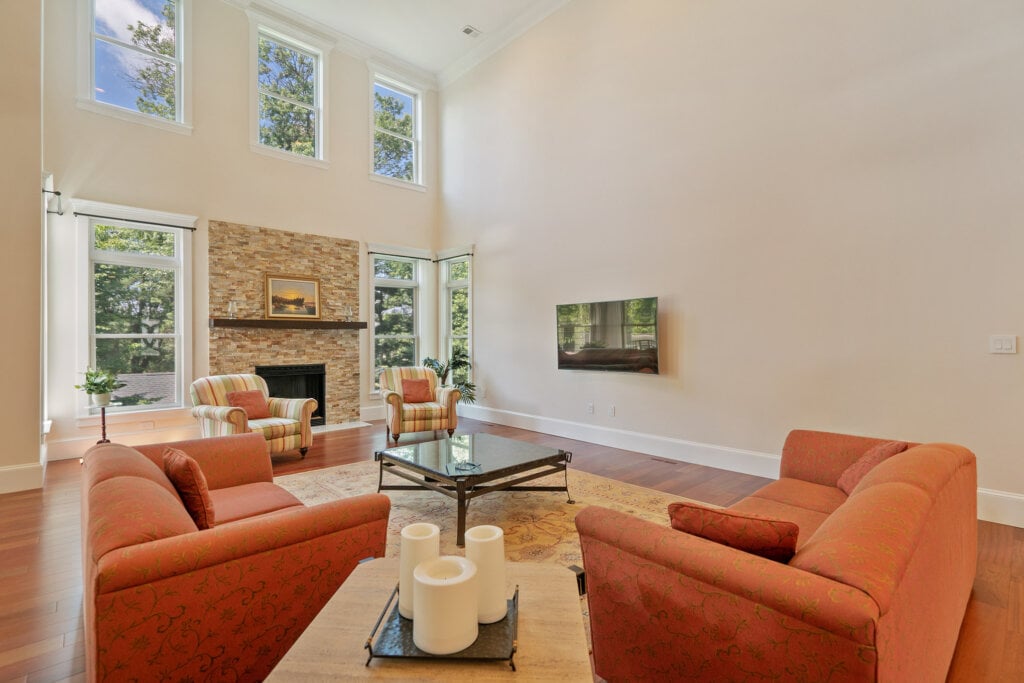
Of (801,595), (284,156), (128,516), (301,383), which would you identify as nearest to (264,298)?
(301,383)

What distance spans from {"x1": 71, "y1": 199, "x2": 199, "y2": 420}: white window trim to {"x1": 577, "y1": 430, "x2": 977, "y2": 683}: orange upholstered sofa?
583cm

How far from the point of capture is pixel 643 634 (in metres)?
1.42

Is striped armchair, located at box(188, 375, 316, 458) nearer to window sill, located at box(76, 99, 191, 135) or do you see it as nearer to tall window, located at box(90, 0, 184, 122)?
window sill, located at box(76, 99, 191, 135)

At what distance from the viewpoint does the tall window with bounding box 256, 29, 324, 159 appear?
21.3 feet

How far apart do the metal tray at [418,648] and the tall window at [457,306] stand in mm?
6358

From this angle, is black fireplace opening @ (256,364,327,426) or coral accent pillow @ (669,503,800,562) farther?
black fireplace opening @ (256,364,327,426)

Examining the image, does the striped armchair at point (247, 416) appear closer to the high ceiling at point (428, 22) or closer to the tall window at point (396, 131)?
the tall window at point (396, 131)

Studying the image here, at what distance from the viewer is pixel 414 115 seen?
812 centimetres

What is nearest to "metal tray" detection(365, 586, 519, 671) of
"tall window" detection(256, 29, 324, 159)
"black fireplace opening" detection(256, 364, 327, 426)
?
"black fireplace opening" detection(256, 364, 327, 426)

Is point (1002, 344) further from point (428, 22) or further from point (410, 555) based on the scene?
point (428, 22)

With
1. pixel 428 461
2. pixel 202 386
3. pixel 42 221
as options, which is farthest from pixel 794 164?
pixel 42 221

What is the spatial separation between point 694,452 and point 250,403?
14.9 feet

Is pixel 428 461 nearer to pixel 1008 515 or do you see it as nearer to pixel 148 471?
pixel 148 471

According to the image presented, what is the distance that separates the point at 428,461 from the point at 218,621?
2.08 m
